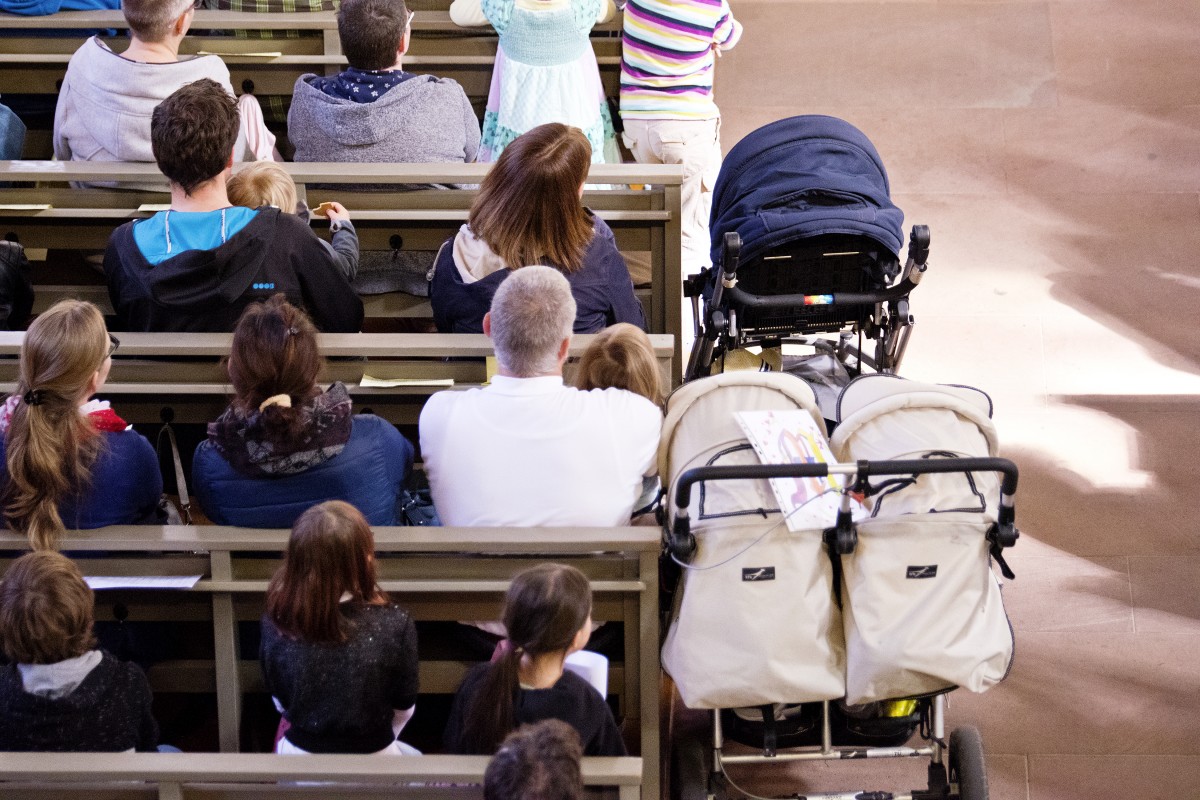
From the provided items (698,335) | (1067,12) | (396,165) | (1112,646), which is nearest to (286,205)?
(396,165)

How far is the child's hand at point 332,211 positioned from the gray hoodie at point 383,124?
36cm

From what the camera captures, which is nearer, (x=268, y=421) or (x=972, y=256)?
(x=268, y=421)

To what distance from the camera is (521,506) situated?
2.90 m

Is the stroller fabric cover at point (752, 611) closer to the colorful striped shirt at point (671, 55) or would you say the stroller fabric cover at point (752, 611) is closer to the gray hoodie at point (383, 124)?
the gray hoodie at point (383, 124)

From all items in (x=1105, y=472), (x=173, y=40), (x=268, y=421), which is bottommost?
(x=1105, y=472)

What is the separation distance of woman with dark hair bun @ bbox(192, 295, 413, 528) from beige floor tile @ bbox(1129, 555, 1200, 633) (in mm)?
2349

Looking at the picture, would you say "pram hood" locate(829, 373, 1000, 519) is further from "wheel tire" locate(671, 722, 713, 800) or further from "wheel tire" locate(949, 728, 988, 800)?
"wheel tire" locate(671, 722, 713, 800)

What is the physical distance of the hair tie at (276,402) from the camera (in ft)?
8.92

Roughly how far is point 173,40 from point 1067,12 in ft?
14.9

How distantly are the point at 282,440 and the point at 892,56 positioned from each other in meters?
4.51

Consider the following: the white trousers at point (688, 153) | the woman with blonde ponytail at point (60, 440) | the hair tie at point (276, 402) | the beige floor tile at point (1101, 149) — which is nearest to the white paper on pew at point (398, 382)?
the hair tie at point (276, 402)

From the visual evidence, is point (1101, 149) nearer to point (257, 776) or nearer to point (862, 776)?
point (862, 776)

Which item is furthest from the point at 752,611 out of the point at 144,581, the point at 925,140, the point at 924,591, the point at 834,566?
the point at 925,140

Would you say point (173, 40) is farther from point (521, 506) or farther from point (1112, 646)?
point (1112, 646)
